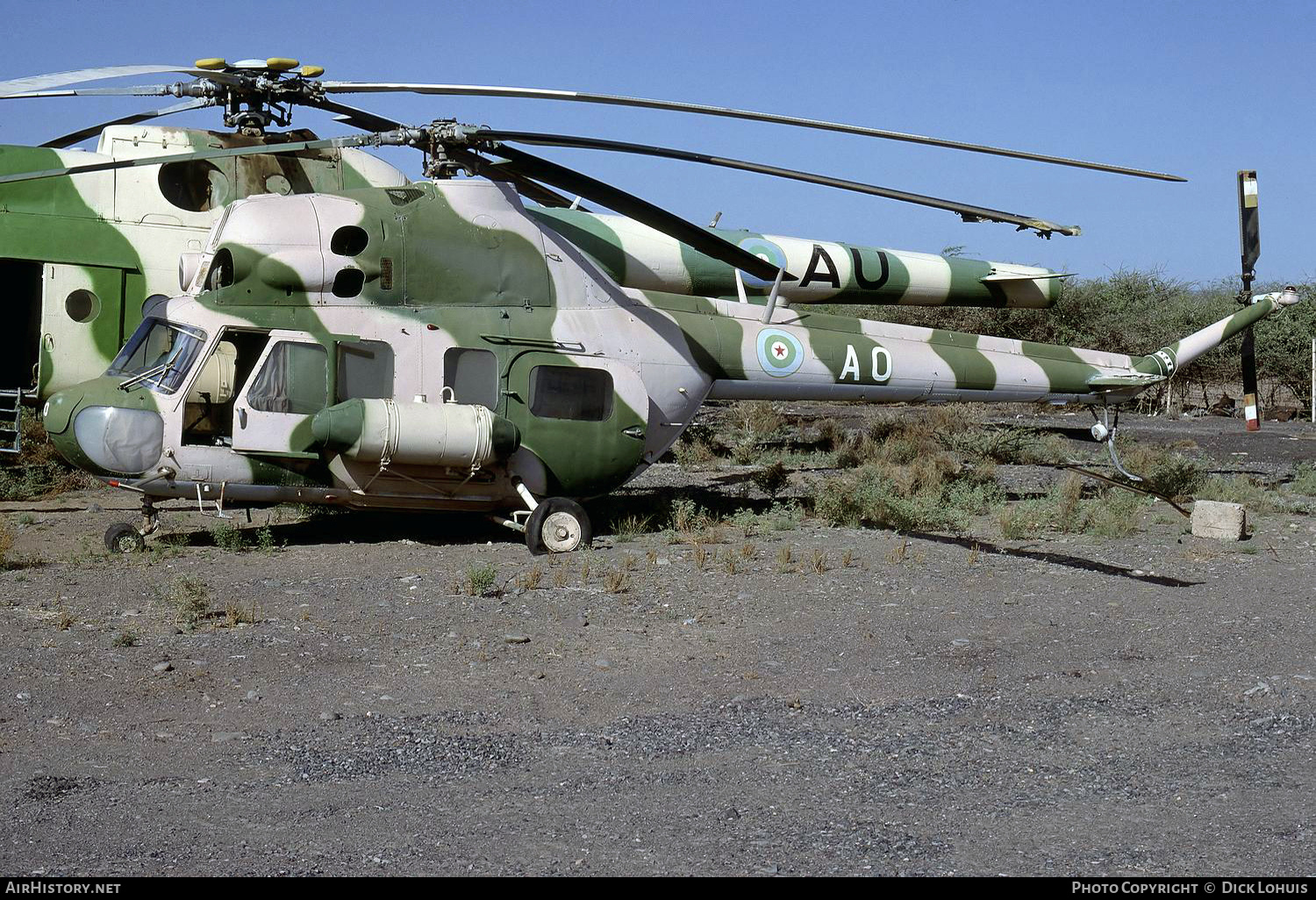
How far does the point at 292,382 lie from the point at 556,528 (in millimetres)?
2452

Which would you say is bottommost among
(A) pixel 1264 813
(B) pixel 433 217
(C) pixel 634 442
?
(A) pixel 1264 813

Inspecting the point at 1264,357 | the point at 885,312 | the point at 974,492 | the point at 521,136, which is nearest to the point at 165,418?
the point at 521,136

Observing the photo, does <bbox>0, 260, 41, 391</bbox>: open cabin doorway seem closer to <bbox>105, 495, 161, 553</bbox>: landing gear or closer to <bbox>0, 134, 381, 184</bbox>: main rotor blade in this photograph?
<bbox>105, 495, 161, 553</bbox>: landing gear

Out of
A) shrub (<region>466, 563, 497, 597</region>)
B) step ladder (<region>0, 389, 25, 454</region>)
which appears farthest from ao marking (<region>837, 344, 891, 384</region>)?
step ladder (<region>0, 389, 25, 454</region>)

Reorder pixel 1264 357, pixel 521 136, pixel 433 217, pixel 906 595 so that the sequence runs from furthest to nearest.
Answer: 1. pixel 1264 357
2. pixel 433 217
3. pixel 521 136
4. pixel 906 595

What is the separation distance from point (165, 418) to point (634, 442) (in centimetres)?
393

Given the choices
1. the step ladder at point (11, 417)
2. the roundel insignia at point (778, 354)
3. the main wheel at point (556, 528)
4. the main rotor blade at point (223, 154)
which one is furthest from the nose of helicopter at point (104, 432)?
the roundel insignia at point (778, 354)

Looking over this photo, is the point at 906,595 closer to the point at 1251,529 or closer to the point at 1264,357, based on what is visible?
the point at 1251,529

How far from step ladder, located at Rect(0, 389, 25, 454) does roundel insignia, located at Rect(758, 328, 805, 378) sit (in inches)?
278

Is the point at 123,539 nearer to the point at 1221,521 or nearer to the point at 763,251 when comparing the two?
the point at 763,251

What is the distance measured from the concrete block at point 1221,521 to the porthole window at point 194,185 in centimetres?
962

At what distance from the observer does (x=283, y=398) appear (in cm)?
1023

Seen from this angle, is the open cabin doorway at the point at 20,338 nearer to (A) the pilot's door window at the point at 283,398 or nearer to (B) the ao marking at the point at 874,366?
(A) the pilot's door window at the point at 283,398

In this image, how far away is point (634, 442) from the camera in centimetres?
1148
